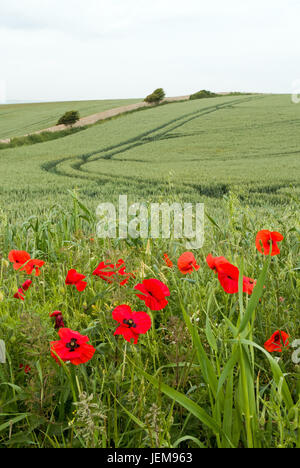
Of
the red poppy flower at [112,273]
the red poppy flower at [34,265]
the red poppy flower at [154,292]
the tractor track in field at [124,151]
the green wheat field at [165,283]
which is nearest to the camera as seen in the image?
the green wheat field at [165,283]

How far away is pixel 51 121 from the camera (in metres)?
32.8

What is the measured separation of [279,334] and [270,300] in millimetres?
368

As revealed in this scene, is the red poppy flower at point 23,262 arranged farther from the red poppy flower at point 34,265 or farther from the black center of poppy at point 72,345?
the black center of poppy at point 72,345

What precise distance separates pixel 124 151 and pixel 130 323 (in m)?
17.7

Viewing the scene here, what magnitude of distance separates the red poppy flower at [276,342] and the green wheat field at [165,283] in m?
0.02

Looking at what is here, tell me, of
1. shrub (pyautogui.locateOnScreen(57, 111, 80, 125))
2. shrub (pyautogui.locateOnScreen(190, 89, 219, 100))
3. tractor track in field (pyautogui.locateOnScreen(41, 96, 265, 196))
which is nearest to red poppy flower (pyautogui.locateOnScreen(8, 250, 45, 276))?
tractor track in field (pyautogui.locateOnScreen(41, 96, 265, 196))

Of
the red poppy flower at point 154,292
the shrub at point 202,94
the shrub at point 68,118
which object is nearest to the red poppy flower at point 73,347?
the red poppy flower at point 154,292

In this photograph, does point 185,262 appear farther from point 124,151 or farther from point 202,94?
point 202,94

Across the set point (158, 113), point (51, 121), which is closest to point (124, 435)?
point (158, 113)

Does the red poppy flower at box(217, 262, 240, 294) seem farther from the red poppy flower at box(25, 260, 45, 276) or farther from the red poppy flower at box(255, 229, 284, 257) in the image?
the red poppy flower at box(25, 260, 45, 276)

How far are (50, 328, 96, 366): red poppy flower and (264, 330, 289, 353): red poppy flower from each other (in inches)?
21.8

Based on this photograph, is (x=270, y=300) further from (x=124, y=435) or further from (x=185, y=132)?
(x=185, y=132)

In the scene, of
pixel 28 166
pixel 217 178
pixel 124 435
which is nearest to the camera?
pixel 124 435

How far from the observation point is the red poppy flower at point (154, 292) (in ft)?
3.47
